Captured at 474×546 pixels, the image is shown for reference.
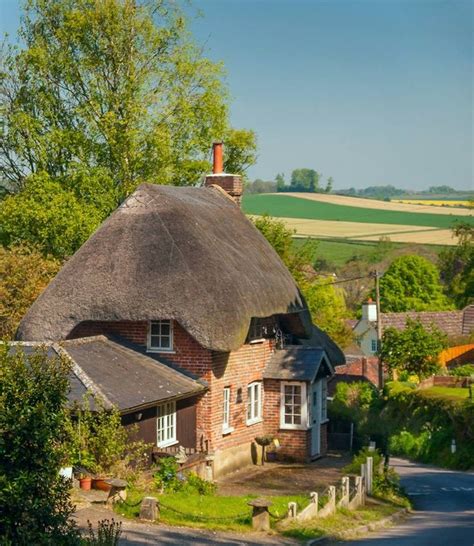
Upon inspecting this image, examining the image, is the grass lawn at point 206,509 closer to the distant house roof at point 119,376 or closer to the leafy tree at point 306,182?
the distant house roof at point 119,376

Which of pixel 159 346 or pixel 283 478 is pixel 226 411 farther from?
pixel 159 346

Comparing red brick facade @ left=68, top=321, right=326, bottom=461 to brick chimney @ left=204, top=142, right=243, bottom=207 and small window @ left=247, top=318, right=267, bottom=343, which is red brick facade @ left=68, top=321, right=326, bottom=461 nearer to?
small window @ left=247, top=318, right=267, bottom=343

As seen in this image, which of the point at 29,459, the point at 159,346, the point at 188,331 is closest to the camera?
the point at 29,459

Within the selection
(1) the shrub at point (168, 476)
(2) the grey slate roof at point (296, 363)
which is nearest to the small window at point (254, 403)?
(2) the grey slate roof at point (296, 363)

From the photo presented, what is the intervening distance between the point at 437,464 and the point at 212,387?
15.2 meters

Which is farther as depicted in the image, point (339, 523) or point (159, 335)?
point (159, 335)

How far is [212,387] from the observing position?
1162 inches

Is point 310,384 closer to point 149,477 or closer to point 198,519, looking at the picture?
point 149,477

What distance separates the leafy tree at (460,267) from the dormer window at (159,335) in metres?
49.1

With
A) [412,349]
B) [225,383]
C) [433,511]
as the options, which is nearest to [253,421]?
[225,383]

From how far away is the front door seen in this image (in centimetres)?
3331

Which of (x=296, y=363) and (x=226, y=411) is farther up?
(x=296, y=363)

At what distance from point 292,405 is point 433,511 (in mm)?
5321

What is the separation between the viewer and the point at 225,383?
30438 mm
